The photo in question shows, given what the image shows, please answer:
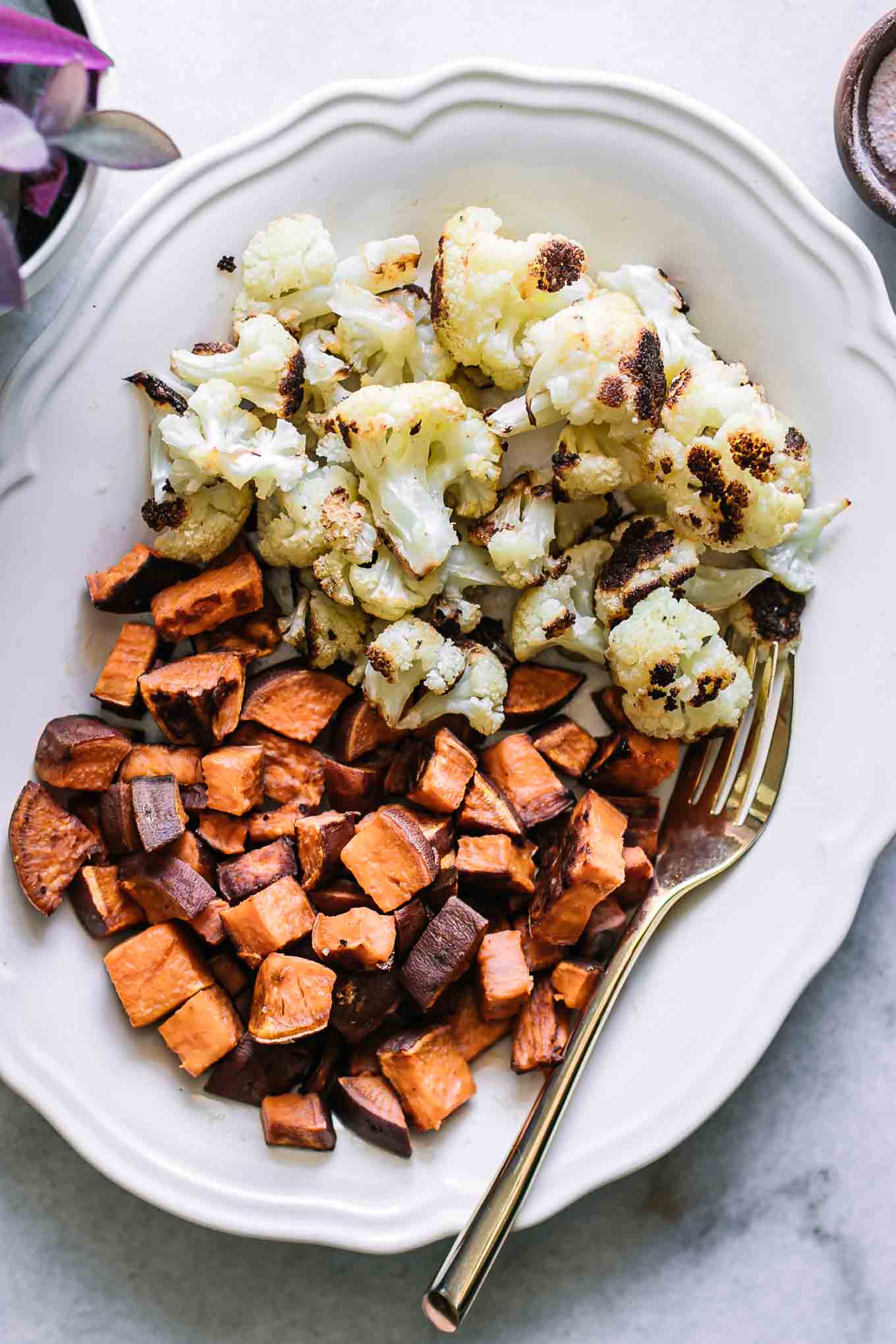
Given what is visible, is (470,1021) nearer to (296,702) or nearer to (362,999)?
(362,999)

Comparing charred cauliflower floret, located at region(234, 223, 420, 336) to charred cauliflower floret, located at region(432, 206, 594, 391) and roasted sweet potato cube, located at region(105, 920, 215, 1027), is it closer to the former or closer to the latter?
charred cauliflower floret, located at region(432, 206, 594, 391)

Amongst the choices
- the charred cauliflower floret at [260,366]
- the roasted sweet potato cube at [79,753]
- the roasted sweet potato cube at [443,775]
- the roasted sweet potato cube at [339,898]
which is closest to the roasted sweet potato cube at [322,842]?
the roasted sweet potato cube at [339,898]

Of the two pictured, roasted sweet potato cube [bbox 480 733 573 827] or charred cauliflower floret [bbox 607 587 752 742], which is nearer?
charred cauliflower floret [bbox 607 587 752 742]

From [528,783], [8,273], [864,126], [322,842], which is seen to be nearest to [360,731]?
[322,842]

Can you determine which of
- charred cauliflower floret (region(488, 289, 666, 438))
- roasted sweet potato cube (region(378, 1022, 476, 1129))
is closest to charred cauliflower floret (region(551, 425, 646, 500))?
charred cauliflower floret (region(488, 289, 666, 438))

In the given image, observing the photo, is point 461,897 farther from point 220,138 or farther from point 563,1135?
point 220,138

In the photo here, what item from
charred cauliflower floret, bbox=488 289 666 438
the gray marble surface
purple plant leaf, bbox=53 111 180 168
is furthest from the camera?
the gray marble surface
